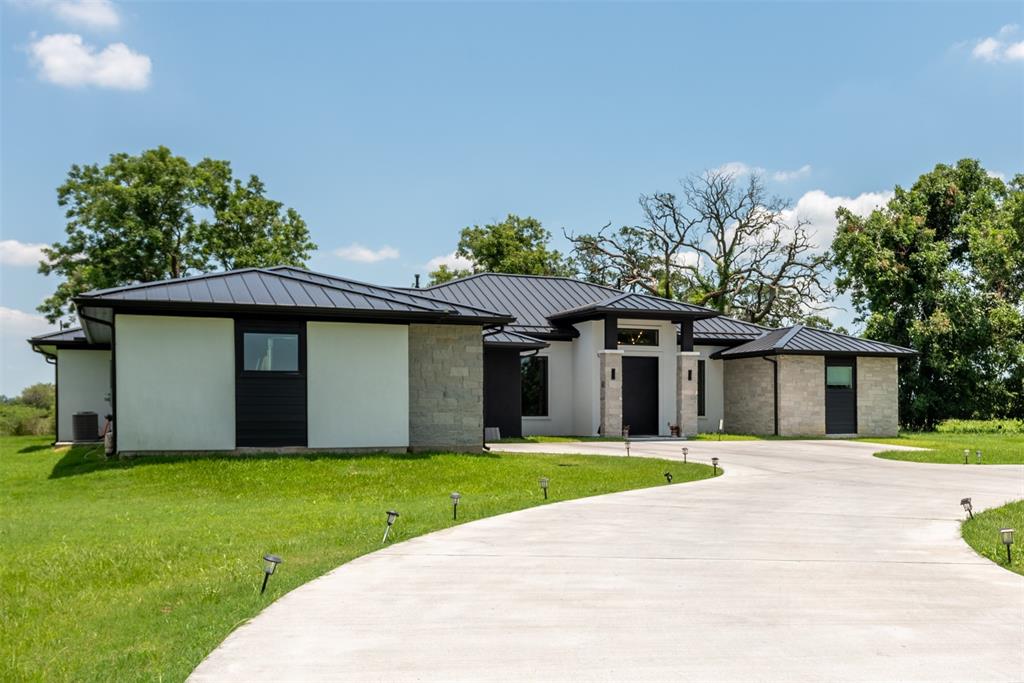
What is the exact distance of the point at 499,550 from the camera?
332 inches

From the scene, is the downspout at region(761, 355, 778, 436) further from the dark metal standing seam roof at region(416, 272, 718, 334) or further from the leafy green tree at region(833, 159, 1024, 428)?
the leafy green tree at region(833, 159, 1024, 428)

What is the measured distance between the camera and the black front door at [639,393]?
27797 mm

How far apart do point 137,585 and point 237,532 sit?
8.28 ft

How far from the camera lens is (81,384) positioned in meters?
26.1

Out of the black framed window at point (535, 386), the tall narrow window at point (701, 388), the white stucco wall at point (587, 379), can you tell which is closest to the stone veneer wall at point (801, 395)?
the tall narrow window at point (701, 388)

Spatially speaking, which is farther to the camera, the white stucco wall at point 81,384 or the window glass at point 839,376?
the window glass at point 839,376

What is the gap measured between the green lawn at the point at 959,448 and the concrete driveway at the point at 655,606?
9.85 m

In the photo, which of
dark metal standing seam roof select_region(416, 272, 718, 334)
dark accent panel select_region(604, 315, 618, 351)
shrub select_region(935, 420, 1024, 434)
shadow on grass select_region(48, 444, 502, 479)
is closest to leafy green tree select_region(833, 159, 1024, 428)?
shrub select_region(935, 420, 1024, 434)

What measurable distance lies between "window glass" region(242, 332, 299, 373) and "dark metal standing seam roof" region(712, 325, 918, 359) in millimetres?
16761

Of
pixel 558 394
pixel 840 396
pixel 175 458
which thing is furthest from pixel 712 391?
pixel 175 458

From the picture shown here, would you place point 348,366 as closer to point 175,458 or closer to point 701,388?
point 175,458

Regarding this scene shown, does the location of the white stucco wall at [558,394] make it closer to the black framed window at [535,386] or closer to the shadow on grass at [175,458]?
the black framed window at [535,386]

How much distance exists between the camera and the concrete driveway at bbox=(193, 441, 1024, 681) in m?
4.97

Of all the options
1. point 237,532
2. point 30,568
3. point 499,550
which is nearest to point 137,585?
point 30,568
